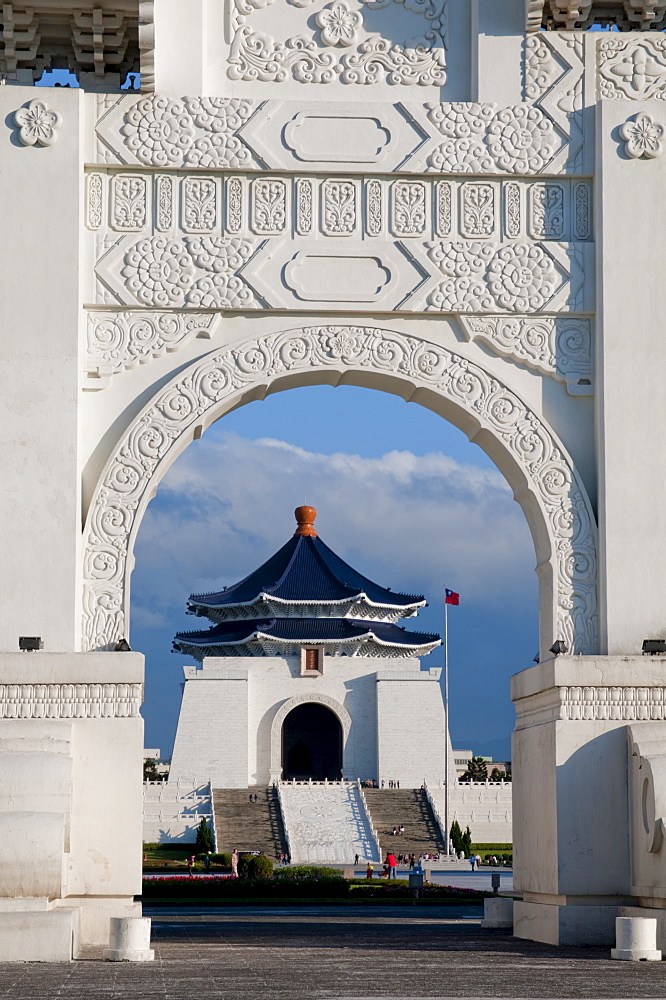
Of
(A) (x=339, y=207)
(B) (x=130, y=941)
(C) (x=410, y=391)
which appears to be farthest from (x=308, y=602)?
(B) (x=130, y=941)

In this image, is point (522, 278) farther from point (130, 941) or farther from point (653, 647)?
point (130, 941)

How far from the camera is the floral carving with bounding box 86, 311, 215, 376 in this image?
8.65 m

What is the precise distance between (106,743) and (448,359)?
10.2ft

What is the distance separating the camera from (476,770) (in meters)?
45.3

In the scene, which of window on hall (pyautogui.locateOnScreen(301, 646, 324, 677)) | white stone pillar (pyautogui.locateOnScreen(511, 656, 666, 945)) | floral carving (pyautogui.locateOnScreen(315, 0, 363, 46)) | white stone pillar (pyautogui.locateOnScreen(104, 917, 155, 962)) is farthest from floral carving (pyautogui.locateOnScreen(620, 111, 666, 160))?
window on hall (pyautogui.locateOnScreen(301, 646, 324, 677))

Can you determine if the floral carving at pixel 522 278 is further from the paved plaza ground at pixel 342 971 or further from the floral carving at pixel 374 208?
the paved plaza ground at pixel 342 971

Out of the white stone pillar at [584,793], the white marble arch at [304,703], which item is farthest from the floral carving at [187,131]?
the white marble arch at [304,703]

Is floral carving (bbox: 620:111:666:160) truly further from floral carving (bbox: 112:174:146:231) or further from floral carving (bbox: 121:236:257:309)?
floral carving (bbox: 112:174:146:231)

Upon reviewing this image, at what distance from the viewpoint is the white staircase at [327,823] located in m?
31.7

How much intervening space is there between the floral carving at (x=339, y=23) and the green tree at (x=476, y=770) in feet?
116

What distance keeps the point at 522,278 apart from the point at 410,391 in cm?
99

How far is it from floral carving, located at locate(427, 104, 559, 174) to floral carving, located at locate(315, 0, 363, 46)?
2.34 ft

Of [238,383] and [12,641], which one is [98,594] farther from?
[238,383]

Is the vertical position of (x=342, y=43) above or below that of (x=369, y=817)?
above
